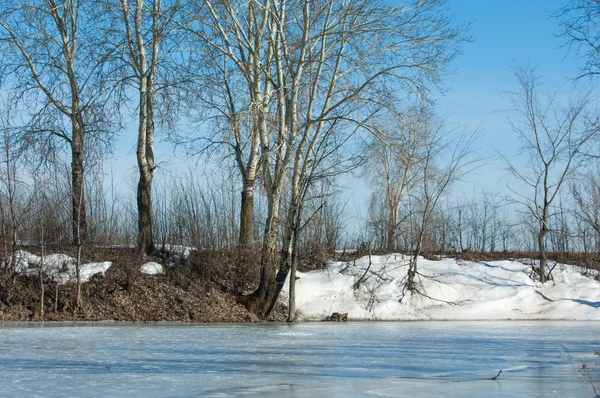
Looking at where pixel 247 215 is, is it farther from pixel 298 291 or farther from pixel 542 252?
pixel 542 252

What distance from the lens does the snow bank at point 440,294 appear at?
706 inches

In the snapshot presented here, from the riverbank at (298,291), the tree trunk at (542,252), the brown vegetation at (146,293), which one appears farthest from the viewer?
the tree trunk at (542,252)

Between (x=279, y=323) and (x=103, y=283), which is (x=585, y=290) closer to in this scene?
(x=279, y=323)

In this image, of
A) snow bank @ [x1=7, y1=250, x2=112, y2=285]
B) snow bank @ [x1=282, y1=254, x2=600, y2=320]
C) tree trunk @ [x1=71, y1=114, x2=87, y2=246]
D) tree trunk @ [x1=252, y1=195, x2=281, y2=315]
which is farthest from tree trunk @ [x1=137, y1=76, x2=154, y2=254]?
snow bank @ [x1=282, y1=254, x2=600, y2=320]

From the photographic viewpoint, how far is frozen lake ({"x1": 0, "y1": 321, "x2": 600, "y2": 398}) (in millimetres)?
6316

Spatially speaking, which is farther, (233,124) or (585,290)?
(585,290)

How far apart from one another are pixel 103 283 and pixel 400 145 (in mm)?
7943

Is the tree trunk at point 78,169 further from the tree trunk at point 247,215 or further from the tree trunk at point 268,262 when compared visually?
the tree trunk at point 268,262

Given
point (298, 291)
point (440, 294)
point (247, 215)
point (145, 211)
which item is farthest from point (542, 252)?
point (145, 211)

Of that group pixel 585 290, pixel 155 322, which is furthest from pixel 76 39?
pixel 585 290

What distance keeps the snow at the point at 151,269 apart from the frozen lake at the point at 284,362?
4.15 m

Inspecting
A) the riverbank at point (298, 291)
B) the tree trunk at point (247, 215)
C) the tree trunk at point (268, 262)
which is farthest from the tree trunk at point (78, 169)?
the tree trunk at point (268, 262)

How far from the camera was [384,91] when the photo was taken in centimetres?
1585

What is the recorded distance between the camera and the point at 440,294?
760 inches
